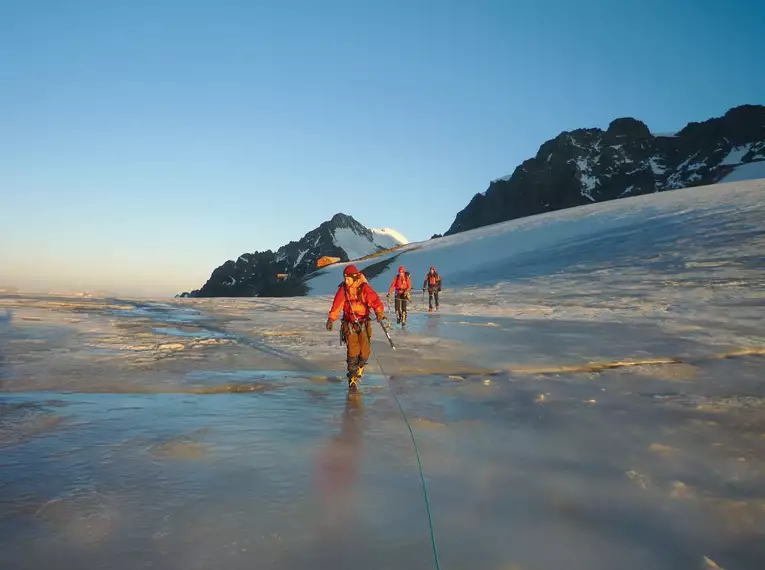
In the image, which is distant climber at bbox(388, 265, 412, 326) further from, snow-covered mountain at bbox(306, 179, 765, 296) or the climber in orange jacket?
snow-covered mountain at bbox(306, 179, 765, 296)

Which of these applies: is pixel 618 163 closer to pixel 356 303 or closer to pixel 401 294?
pixel 401 294

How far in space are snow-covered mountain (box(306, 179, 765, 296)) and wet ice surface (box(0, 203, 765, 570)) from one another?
72.4 ft

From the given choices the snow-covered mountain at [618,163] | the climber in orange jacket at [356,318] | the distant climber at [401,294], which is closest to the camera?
the climber in orange jacket at [356,318]

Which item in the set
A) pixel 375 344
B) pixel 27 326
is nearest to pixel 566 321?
pixel 375 344

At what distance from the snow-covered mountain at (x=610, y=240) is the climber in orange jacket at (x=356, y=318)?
24353mm

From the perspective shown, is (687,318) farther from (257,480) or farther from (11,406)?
(11,406)

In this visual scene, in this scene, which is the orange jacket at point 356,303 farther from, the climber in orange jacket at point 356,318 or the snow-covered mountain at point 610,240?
the snow-covered mountain at point 610,240

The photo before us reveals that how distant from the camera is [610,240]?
3822 cm

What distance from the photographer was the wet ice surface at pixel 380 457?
3260 mm

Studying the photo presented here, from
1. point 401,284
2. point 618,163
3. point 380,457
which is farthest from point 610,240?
point 618,163

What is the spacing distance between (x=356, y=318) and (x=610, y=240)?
3519 centimetres

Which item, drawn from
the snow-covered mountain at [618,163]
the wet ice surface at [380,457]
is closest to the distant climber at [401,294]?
the wet ice surface at [380,457]

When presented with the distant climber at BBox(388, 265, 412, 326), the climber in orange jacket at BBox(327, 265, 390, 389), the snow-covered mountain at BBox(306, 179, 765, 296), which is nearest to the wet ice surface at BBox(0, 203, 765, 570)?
the climber in orange jacket at BBox(327, 265, 390, 389)

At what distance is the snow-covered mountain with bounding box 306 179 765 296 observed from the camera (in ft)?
99.4
